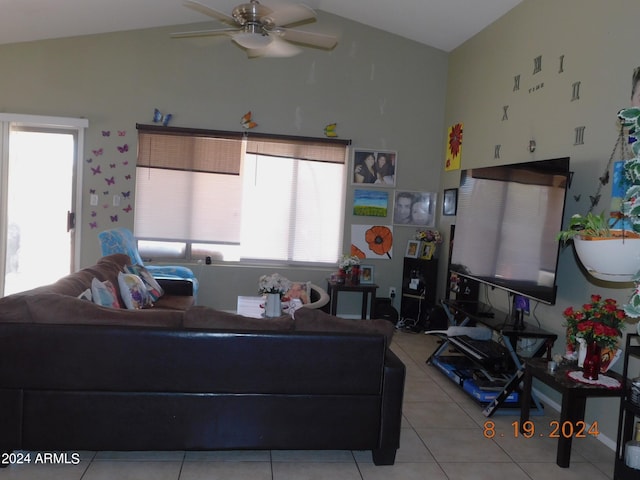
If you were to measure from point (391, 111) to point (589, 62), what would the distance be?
280 cm

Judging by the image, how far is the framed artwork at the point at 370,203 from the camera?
593 cm

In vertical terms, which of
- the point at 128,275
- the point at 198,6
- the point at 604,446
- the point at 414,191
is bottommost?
the point at 604,446

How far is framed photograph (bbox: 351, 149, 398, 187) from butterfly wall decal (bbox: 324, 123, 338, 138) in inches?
12.9

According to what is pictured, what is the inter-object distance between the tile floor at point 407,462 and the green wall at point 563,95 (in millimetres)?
521

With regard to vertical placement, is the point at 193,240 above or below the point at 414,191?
below

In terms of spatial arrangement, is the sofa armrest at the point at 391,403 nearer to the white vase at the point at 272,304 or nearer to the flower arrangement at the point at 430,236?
the white vase at the point at 272,304

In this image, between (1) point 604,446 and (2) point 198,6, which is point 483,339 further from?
(2) point 198,6

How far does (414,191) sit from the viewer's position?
601 centimetres

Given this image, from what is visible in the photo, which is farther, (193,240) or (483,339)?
(193,240)

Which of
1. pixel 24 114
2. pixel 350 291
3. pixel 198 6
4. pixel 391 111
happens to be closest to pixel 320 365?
pixel 198 6

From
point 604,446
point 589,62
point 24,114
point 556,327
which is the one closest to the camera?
point 604,446

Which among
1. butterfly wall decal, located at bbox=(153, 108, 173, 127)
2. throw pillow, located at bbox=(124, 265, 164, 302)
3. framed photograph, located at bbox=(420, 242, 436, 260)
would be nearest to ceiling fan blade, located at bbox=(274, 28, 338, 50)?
throw pillow, located at bbox=(124, 265, 164, 302)

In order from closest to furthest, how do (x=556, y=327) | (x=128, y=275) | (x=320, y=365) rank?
1. (x=320, y=365)
2. (x=556, y=327)
3. (x=128, y=275)

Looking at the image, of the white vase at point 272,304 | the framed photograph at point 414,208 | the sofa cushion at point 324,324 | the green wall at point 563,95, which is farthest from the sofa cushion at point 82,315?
the framed photograph at point 414,208
